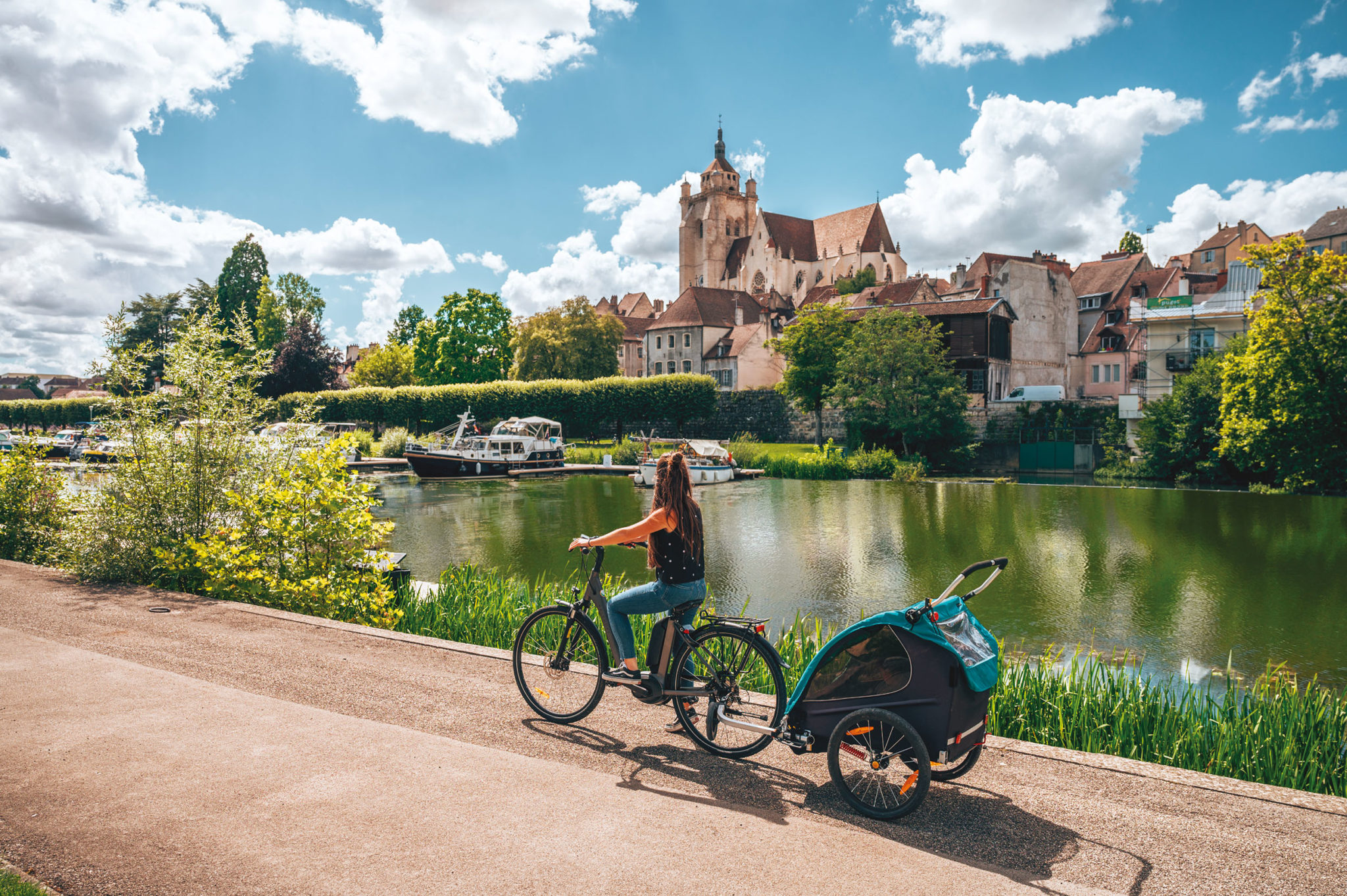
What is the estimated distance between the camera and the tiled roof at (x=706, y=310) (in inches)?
2867

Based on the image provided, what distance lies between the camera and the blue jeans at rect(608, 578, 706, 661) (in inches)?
199

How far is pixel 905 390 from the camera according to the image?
42.8 meters

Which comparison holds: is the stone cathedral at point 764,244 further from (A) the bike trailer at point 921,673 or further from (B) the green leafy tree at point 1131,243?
(A) the bike trailer at point 921,673

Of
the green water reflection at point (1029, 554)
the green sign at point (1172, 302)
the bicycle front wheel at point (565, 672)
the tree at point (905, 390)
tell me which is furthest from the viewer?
the tree at point (905, 390)

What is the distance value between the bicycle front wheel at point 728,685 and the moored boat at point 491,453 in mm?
37590

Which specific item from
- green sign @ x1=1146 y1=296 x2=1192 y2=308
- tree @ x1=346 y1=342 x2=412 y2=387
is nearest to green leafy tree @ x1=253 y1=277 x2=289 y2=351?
tree @ x1=346 y1=342 x2=412 y2=387

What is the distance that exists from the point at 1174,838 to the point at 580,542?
3.52 m

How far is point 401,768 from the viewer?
437 centimetres

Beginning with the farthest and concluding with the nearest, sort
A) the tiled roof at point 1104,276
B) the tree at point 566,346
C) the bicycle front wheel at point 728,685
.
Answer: the tree at point 566,346 → the tiled roof at point 1104,276 → the bicycle front wheel at point 728,685

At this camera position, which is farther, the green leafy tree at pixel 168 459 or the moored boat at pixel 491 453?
the moored boat at pixel 491 453

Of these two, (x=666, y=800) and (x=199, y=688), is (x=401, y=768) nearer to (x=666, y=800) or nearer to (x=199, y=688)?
(x=666, y=800)

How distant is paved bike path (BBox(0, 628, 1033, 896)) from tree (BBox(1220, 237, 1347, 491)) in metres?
34.5

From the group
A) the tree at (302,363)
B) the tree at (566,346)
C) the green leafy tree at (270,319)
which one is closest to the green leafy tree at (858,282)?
the tree at (566,346)

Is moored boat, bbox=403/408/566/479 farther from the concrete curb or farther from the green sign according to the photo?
the concrete curb
